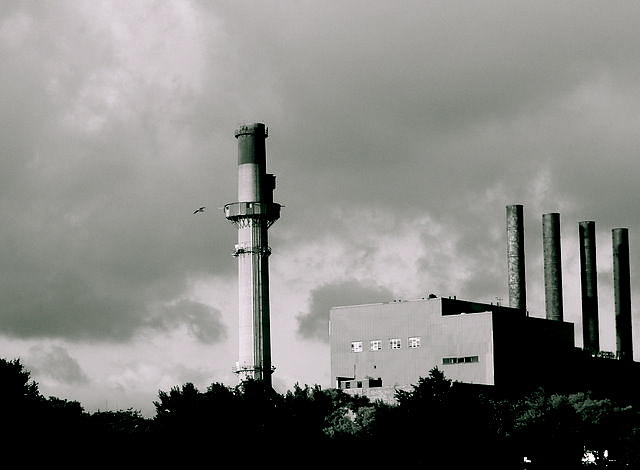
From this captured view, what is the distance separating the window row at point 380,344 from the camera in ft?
452

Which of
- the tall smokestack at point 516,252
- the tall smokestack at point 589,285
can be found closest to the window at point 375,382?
the tall smokestack at point 516,252

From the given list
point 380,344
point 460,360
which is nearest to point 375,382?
point 380,344

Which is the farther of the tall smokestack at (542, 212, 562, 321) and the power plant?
the tall smokestack at (542, 212, 562, 321)

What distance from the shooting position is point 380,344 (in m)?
140

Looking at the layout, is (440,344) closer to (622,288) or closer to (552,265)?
(552,265)

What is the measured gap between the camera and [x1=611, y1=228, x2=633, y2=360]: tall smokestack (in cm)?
15725

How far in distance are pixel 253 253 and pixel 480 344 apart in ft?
74.8

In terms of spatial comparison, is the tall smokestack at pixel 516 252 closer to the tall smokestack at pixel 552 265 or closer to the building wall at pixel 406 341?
the tall smokestack at pixel 552 265

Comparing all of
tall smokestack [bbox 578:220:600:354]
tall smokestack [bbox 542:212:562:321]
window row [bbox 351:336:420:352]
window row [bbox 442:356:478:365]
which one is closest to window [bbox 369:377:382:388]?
window row [bbox 351:336:420:352]

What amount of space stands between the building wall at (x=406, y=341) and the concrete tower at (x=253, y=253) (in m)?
7.88

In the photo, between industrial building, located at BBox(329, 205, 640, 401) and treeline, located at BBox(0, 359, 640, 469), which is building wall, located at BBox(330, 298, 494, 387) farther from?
treeline, located at BBox(0, 359, 640, 469)

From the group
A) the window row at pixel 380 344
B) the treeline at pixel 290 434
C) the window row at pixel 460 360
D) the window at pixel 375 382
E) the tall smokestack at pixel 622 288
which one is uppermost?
the tall smokestack at pixel 622 288

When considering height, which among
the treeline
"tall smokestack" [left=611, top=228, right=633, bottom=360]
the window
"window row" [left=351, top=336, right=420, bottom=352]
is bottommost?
the treeline

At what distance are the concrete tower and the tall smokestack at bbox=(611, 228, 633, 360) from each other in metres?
40.4
